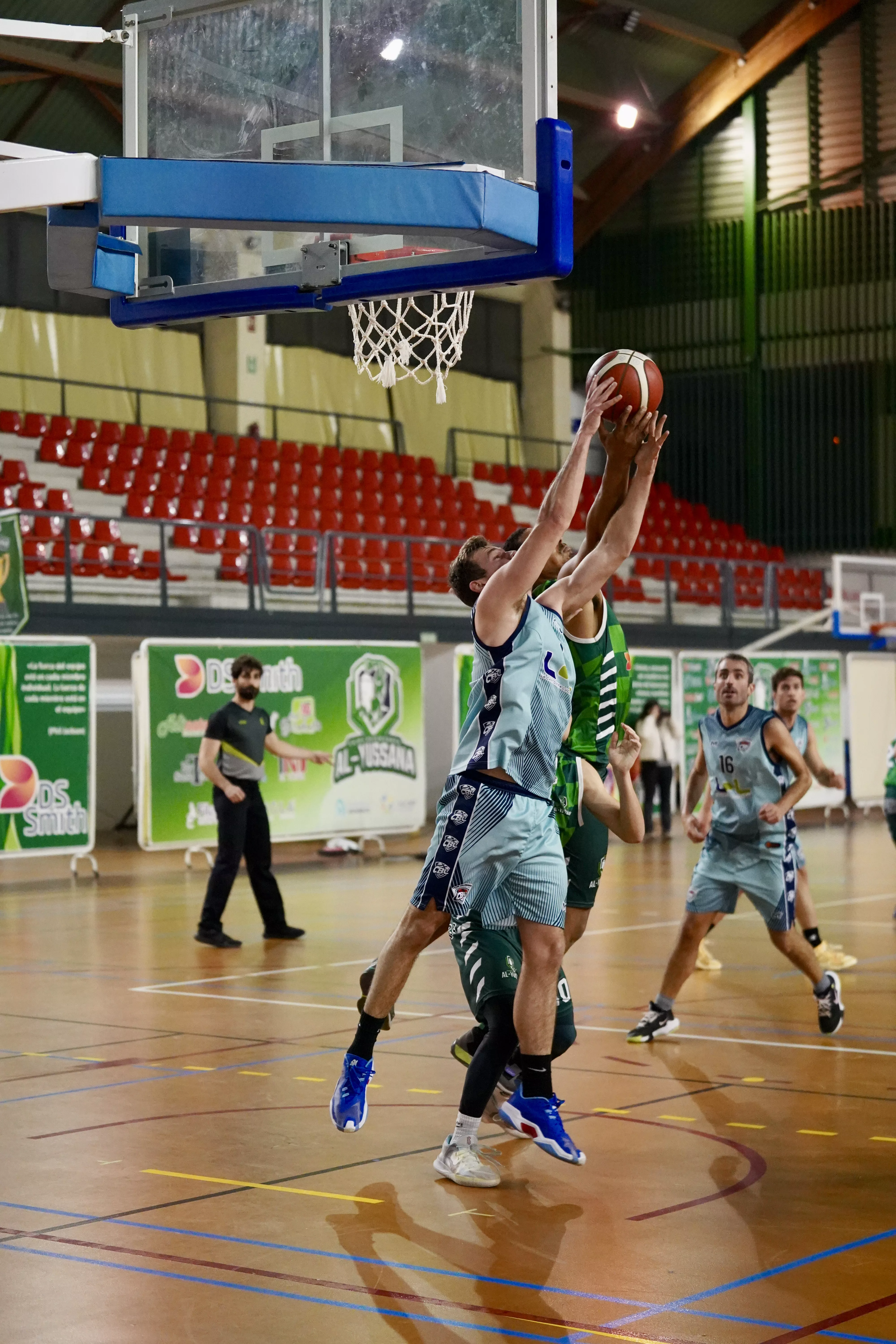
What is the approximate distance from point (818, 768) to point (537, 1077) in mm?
5636

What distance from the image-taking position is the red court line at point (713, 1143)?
18.0ft

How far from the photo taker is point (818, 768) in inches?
434

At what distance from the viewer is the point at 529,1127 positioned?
19.1 feet

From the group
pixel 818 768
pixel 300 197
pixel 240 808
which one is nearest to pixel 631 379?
pixel 300 197

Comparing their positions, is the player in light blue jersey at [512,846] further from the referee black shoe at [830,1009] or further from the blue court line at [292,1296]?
the referee black shoe at [830,1009]

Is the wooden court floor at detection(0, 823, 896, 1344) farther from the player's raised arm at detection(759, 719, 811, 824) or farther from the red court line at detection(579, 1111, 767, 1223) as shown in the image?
the player's raised arm at detection(759, 719, 811, 824)

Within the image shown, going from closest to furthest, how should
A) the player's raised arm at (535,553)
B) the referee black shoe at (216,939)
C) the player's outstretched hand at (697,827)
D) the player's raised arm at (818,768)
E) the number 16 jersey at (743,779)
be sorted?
the player's raised arm at (535,553)
the number 16 jersey at (743,779)
the player's outstretched hand at (697,827)
the player's raised arm at (818,768)
the referee black shoe at (216,939)

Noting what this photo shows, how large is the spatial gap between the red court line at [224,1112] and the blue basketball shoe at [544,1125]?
124 cm

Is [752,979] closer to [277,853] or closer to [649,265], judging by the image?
[277,853]

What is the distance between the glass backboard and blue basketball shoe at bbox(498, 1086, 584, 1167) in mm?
3011

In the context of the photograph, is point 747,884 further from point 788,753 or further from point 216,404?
point 216,404

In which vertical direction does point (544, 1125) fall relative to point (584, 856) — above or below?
below

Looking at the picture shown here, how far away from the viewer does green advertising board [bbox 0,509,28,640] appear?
16.6 meters

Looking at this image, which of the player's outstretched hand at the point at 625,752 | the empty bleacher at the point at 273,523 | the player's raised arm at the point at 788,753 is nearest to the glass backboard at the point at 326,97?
the player's outstretched hand at the point at 625,752
